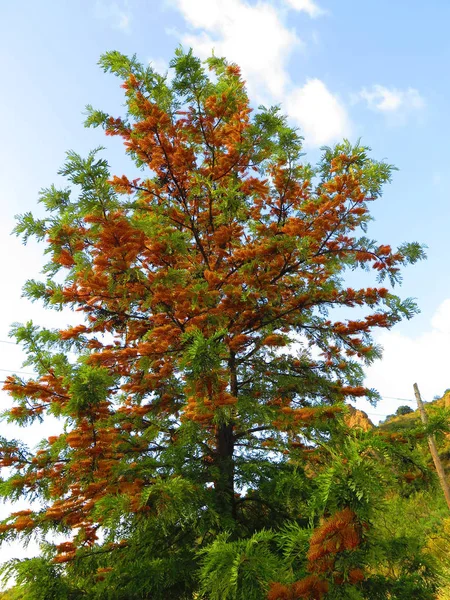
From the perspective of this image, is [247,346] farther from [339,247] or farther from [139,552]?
[139,552]

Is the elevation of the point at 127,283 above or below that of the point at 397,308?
above

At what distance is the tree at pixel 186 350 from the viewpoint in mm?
4367

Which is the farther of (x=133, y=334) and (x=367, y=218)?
(x=367, y=218)

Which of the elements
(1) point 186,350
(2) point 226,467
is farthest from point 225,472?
(1) point 186,350

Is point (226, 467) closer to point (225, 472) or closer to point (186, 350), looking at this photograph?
point (225, 472)

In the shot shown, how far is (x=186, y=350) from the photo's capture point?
518 cm

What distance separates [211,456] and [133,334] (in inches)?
85.9

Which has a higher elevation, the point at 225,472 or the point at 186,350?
the point at 186,350

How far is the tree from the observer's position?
437 centimetres

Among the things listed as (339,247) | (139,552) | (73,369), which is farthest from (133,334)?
(339,247)

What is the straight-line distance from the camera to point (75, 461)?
4.55 meters

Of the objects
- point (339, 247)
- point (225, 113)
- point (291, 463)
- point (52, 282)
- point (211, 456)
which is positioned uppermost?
point (225, 113)

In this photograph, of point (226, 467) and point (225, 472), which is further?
point (226, 467)

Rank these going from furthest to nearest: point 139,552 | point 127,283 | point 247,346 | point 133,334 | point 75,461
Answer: point 247,346 → point 133,334 → point 139,552 → point 127,283 → point 75,461
